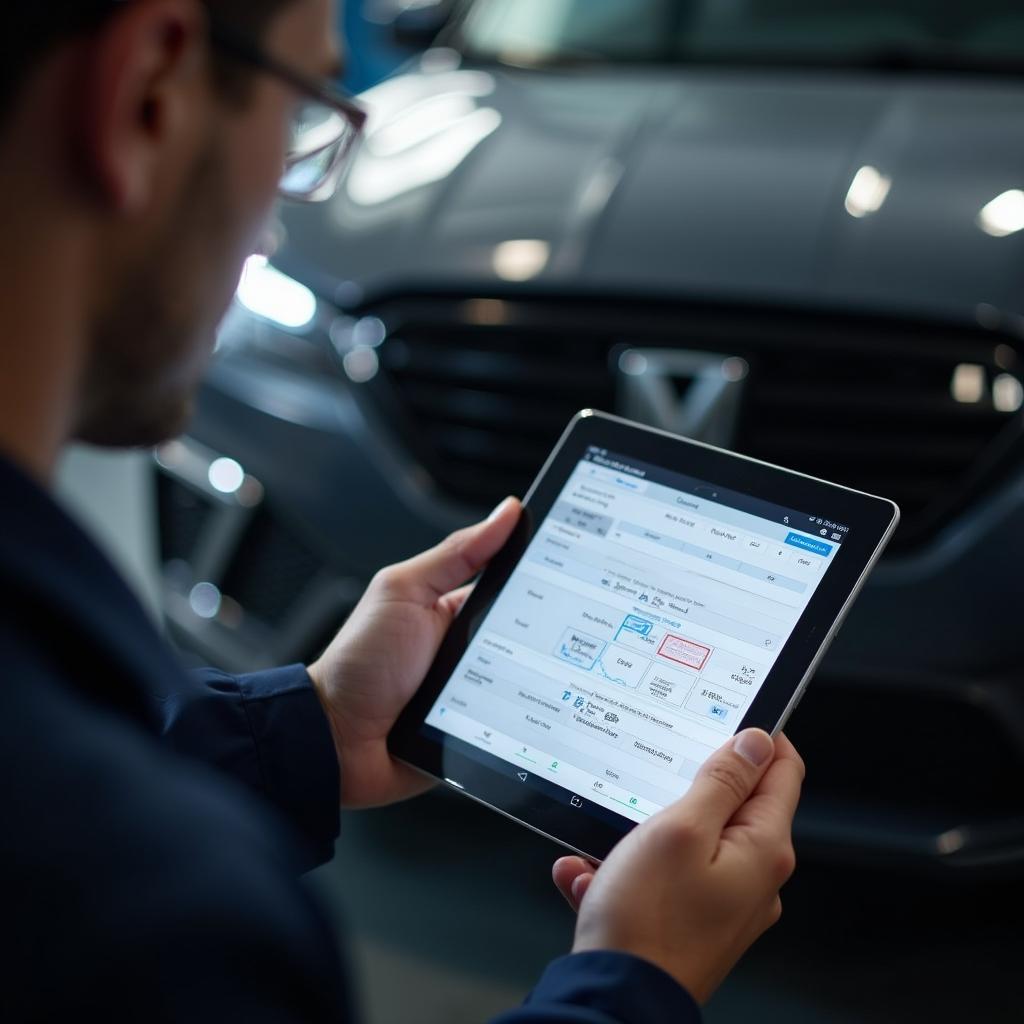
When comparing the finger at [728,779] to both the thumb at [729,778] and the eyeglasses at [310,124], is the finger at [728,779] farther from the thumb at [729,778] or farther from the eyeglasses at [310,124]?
the eyeglasses at [310,124]

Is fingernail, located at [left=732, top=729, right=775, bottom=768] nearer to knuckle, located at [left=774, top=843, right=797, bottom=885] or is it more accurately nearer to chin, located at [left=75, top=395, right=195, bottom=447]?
knuckle, located at [left=774, top=843, right=797, bottom=885]

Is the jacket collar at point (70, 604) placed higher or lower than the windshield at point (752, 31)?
lower

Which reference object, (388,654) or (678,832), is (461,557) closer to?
Result: (388,654)

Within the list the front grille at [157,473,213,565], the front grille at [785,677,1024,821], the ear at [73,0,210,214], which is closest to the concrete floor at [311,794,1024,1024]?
the front grille at [785,677,1024,821]

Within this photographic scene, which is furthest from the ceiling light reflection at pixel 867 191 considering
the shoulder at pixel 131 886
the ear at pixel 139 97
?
the shoulder at pixel 131 886

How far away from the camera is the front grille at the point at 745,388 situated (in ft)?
5.48

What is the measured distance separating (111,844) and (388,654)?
64 centimetres

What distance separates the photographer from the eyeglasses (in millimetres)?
660

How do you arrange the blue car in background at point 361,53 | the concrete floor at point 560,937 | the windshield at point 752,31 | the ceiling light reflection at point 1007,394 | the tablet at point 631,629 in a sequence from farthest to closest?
the blue car in background at point 361,53
the windshield at point 752,31
the concrete floor at point 560,937
the ceiling light reflection at point 1007,394
the tablet at point 631,629

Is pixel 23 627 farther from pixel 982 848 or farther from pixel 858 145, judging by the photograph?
pixel 858 145

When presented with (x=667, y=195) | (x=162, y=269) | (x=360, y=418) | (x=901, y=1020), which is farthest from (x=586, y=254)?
(x=162, y=269)

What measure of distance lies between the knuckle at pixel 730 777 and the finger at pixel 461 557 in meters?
0.34

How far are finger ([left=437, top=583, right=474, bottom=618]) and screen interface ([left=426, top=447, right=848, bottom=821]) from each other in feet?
0.16

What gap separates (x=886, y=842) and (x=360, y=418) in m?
0.86
